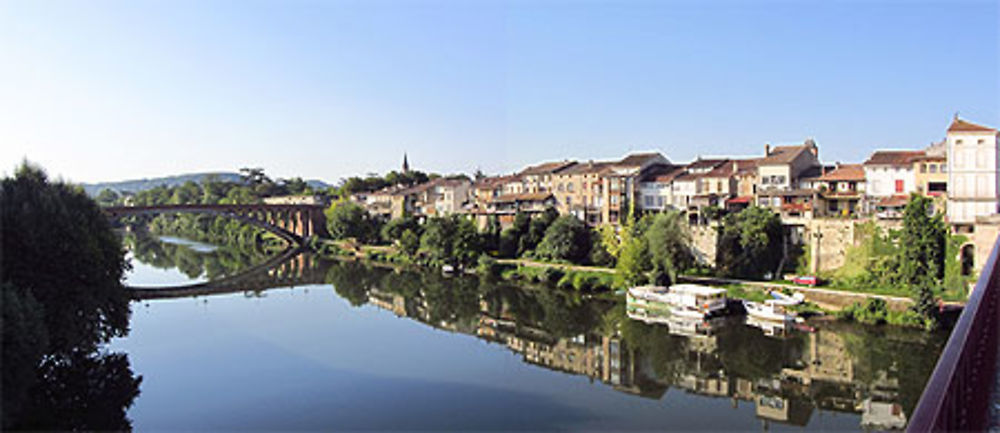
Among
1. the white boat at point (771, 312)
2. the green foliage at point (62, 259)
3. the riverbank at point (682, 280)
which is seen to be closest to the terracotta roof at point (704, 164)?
the riverbank at point (682, 280)

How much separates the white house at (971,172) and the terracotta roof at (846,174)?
351 centimetres

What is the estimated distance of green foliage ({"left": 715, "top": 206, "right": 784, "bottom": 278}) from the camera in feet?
63.0

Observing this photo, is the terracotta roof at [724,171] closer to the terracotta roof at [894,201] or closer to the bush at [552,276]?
the terracotta roof at [894,201]

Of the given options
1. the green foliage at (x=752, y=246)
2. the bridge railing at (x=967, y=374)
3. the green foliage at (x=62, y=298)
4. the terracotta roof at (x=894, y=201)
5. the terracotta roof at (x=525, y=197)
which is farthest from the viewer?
the terracotta roof at (x=525, y=197)

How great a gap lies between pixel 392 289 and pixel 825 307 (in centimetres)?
1331

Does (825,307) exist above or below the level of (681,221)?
below

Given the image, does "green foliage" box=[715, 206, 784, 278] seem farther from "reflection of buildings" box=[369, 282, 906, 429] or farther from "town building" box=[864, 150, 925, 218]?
"reflection of buildings" box=[369, 282, 906, 429]

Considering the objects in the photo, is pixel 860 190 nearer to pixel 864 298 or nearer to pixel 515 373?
pixel 864 298

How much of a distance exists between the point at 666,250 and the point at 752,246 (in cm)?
265

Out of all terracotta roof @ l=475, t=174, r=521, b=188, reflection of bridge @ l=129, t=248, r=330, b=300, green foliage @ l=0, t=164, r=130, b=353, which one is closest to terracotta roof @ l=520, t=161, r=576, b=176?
→ terracotta roof @ l=475, t=174, r=521, b=188

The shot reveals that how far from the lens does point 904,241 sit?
640 inches

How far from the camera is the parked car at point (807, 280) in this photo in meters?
17.2

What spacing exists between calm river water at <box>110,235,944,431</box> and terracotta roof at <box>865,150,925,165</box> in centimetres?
797

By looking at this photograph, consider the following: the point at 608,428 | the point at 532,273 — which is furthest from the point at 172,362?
the point at 532,273
